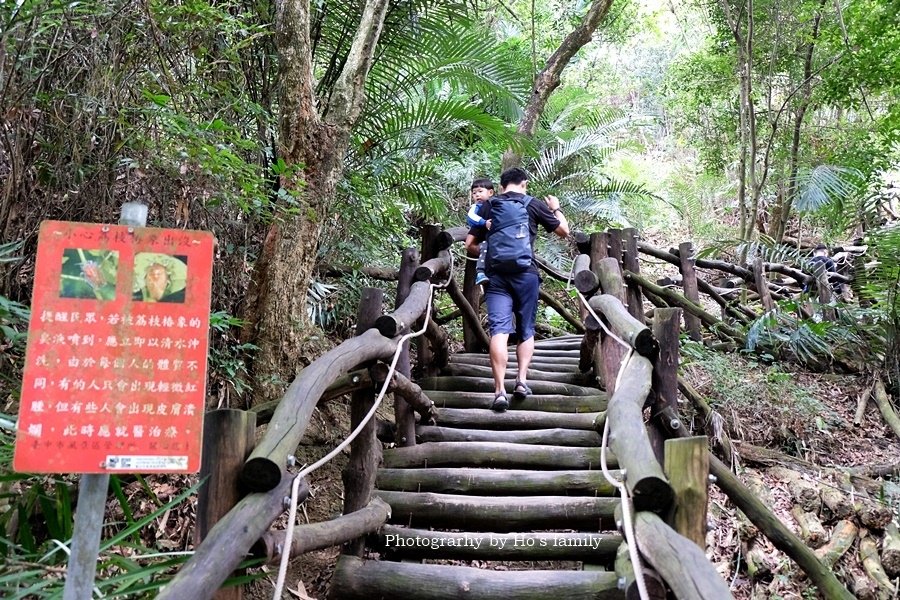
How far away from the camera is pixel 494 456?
3902mm

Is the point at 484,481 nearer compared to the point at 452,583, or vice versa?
the point at 452,583

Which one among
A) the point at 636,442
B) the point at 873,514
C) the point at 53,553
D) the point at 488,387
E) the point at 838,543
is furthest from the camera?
the point at 488,387

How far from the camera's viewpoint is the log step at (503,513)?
3355 mm

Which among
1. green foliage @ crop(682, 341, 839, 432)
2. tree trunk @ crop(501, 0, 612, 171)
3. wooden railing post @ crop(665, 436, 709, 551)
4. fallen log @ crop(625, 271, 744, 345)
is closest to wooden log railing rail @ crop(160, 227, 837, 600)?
wooden railing post @ crop(665, 436, 709, 551)

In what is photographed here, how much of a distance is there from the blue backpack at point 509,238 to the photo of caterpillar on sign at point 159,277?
310 centimetres

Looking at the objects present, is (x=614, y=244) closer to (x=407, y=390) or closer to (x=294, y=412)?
(x=407, y=390)

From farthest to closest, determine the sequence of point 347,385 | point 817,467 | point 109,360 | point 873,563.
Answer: point 817,467
point 873,563
point 347,385
point 109,360

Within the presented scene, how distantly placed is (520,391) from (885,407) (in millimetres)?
3684

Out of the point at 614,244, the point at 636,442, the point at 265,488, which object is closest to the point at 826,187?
the point at 614,244

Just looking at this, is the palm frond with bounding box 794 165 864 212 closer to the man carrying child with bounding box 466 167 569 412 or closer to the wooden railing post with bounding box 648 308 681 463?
the man carrying child with bounding box 466 167 569 412

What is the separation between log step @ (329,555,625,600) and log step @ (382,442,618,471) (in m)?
0.97

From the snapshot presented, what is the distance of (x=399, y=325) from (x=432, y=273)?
121cm

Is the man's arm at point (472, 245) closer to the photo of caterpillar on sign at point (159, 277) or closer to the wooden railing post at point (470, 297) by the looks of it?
the wooden railing post at point (470, 297)

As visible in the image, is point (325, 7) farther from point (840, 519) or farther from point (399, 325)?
point (840, 519)
